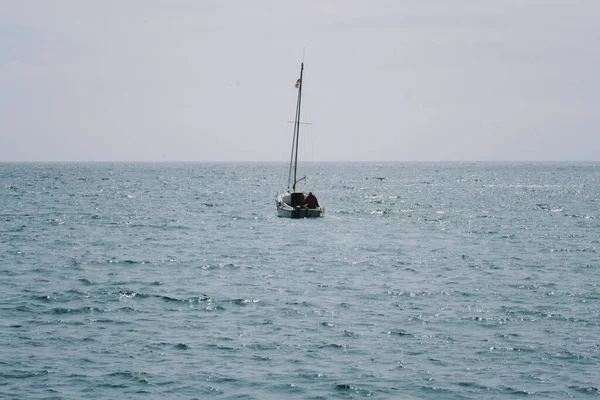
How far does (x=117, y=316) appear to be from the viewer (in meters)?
26.9

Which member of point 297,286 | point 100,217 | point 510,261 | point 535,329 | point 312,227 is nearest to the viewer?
point 535,329

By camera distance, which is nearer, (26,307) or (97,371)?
(97,371)

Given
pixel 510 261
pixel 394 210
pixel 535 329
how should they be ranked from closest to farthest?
pixel 535 329, pixel 510 261, pixel 394 210

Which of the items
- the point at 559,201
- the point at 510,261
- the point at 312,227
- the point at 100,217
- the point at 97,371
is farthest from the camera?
the point at 559,201

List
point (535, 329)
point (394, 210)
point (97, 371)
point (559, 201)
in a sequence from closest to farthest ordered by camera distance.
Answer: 1. point (97, 371)
2. point (535, 329)
3. point (394, 210)
4. point (559, 201)

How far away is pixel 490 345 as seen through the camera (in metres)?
23.3

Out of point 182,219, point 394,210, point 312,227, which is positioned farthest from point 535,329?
point 394,210

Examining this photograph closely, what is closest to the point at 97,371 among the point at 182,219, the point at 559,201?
the point at 182,219

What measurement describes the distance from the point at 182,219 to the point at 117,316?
153 ft

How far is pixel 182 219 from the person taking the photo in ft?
240

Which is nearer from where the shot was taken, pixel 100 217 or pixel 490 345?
pixel 490 345

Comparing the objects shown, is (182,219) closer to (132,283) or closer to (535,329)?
(132,283)

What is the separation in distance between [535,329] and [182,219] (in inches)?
2068

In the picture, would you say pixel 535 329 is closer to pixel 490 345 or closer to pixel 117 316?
pixel 490 345
